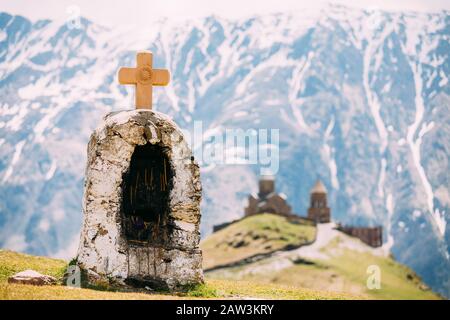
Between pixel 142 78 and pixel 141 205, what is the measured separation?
4.93 m

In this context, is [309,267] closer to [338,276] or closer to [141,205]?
[338,276]

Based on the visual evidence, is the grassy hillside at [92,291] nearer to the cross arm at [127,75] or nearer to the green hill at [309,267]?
the cross arm at [127,75]

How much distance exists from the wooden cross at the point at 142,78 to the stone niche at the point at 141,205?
56.5 inches

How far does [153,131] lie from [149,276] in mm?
5274

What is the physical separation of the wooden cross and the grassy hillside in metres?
7.14

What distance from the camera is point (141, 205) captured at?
1446 inches

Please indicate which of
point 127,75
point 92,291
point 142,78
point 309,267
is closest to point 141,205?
point 142,78

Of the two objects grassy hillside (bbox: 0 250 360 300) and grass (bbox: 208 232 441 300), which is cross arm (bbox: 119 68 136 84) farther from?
grass (bbox: 208 232 441 300)

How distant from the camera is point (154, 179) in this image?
36.8 meters

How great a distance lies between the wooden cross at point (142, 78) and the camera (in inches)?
1469

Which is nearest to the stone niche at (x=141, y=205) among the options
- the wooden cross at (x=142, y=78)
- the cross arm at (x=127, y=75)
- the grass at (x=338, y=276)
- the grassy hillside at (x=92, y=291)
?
the grassy hillside at (x=92, y=291)
